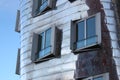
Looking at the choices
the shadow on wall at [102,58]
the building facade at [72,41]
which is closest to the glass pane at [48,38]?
the building facade at [72,41]

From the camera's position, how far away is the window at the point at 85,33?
1520 cm

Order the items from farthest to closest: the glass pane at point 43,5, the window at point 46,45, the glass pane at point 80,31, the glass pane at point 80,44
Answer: the glass pane at point 43,5 → the window at point 46,45 → the glass pane at point 80,31 → the glass pane at point 80,44

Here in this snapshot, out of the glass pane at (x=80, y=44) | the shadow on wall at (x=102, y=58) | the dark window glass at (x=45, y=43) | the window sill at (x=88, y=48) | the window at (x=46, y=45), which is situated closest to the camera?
the shadow on wall at (x=102, y=58)

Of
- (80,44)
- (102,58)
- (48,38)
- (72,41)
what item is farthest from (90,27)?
(48,38)

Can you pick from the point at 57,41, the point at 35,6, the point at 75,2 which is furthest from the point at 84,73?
the point at 35,6

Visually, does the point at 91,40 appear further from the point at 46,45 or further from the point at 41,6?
the point at 41,6

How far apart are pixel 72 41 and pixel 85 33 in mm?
795

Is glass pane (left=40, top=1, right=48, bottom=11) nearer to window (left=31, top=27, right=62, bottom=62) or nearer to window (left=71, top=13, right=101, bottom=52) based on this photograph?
window (left=31, top=27, right=62, bottom=62)

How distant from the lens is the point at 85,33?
618 inches

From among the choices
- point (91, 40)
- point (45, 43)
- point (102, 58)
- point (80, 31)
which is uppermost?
point (80, 31)

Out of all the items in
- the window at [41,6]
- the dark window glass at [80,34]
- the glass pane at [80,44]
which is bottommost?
the glass pane at [80,44]

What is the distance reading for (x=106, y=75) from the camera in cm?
1431

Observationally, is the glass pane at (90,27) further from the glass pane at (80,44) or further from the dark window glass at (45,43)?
the dark window glass at (45,43)

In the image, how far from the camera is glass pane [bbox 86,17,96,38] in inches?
607
